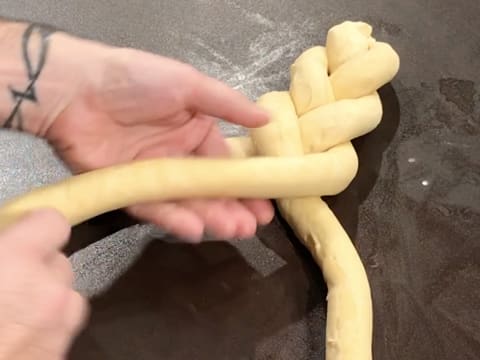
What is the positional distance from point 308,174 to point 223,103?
0.13 metres

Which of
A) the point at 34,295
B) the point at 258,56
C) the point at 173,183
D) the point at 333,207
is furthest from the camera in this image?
the point at 258,56

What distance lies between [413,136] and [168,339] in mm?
415

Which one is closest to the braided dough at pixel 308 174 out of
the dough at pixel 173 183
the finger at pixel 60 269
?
the dough at pixel 173 183

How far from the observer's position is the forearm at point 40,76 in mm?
769

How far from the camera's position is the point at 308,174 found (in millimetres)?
763

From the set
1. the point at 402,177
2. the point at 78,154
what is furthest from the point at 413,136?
the point at 78,154

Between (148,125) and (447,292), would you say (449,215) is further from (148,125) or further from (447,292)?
(148,125)

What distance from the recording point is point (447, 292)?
79 cm

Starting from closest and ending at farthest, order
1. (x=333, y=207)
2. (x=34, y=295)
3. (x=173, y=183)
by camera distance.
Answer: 1. (x=34, y=295)
2. (x=173, y=183)
3. (x=333, y=207)

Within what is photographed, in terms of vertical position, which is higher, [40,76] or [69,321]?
[40,76]

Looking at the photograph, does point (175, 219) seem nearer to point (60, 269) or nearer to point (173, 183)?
point (173, 183)

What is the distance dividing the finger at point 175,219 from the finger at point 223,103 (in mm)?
117

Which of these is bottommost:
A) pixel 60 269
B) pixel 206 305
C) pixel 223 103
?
pixel 206 305

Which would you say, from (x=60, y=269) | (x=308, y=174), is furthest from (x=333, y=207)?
(x=60, y=269)
